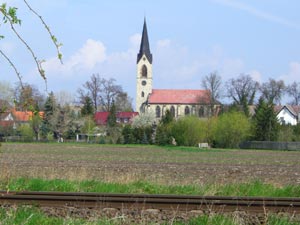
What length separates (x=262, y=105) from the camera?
9544 cm

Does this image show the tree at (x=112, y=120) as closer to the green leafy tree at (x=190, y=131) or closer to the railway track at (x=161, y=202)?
the green leafy tree at (x=190, y=131)

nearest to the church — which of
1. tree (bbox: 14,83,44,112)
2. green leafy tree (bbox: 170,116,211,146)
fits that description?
green leafy tree (bbox: 170,116,211,146)

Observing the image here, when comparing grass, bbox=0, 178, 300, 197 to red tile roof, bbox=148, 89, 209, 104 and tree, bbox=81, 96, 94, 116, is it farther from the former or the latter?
red tile roof, bbox=148, 89, 209, 104

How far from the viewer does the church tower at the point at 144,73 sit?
163500 millimetres

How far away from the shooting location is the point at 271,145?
280ft

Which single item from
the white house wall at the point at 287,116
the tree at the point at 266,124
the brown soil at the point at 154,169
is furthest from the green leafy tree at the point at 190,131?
the brown soil at the point at 154,169

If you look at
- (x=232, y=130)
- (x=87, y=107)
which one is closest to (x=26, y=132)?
(x=87, y=107)

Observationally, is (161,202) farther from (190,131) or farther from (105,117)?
(105,117)

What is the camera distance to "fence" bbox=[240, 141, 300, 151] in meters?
81.6

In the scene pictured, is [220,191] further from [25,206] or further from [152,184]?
[25,206]

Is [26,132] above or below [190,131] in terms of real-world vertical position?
below

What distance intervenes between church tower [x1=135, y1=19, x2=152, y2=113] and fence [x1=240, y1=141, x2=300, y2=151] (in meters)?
72.9

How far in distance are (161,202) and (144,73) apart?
155 metres

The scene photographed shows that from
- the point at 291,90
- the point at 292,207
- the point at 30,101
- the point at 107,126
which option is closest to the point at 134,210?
the point at 292,207
